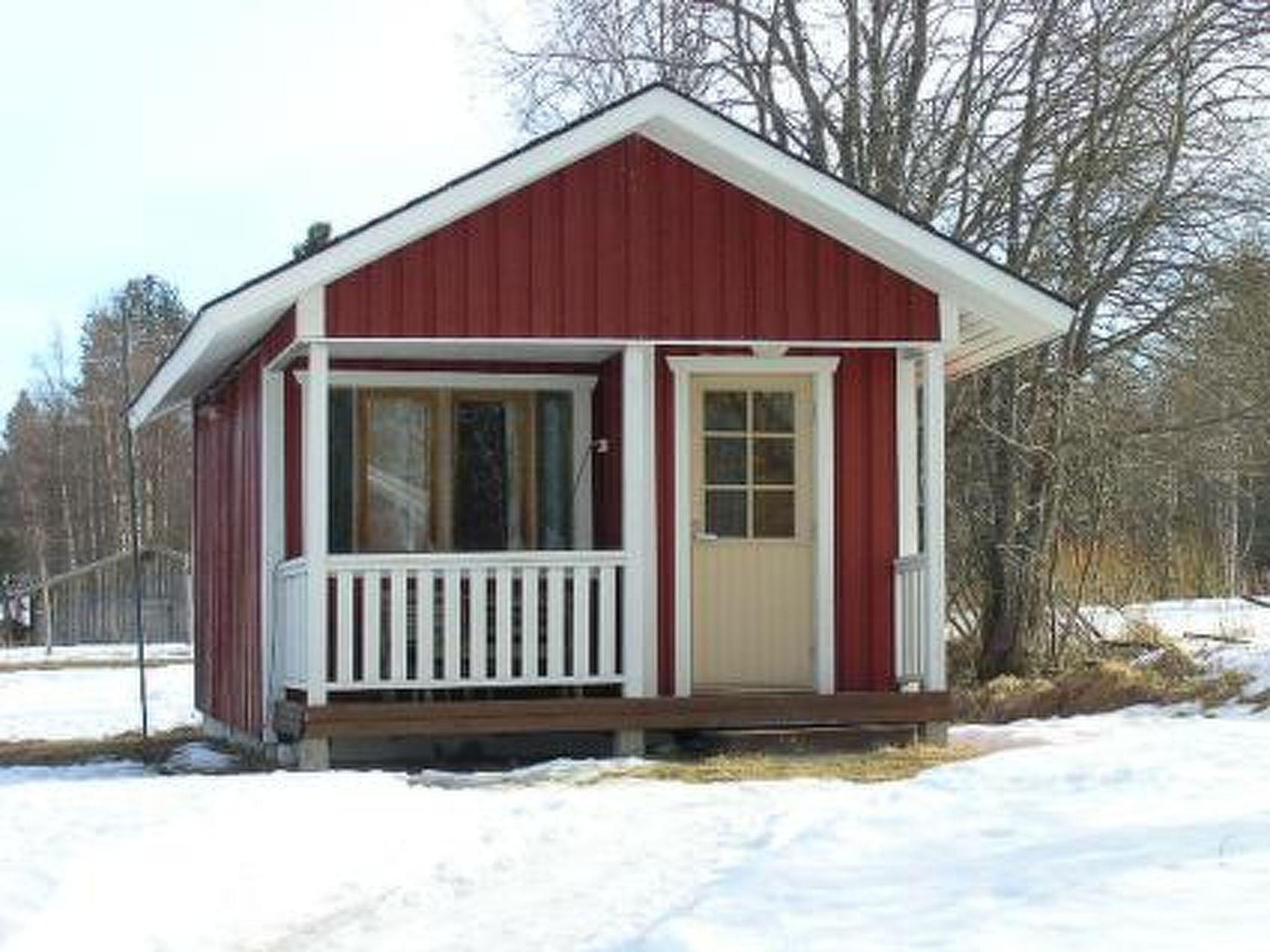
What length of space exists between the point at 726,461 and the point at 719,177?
1962mm

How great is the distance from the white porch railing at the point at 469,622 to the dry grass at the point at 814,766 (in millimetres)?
1036

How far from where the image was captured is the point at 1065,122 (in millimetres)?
Answer: 19578

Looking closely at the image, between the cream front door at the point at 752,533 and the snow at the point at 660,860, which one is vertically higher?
the cream front door at the point at 752,533

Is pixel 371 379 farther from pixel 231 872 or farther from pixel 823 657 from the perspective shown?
pixel 231 872

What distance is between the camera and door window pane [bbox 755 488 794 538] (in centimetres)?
1338

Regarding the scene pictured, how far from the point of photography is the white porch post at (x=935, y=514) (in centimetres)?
1280

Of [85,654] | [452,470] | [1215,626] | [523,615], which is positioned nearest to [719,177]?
[452,470]

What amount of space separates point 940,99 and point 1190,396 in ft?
13.3

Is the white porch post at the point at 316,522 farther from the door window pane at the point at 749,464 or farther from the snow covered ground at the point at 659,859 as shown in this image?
the door window pane at the point at 749,464

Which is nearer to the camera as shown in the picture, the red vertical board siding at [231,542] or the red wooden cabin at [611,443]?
the red wooden cabin at [611,443]

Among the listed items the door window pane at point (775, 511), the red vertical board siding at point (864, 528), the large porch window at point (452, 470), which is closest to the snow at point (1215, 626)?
the red vertical board siding at point (864, 528)

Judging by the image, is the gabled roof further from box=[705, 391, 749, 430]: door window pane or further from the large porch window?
box=[705, 391, 749, 430]: door window pane

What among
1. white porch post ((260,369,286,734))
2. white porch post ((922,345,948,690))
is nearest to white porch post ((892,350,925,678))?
white porch post ((922,345,948,690))

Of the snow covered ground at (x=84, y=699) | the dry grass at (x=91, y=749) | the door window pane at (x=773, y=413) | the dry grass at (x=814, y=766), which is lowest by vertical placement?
the snow covered ground at (x=84, y=699)
